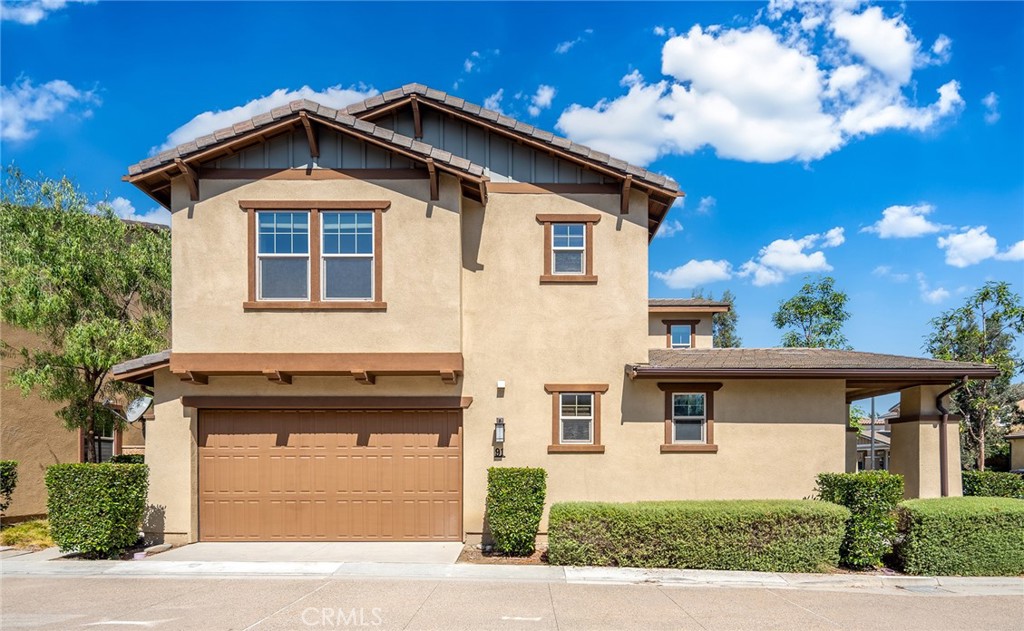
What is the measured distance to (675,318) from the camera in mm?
27828

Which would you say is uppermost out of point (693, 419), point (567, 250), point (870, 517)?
point (567, 250)

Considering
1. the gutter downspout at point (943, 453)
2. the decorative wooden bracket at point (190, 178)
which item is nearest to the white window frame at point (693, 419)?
the gutter downspout at point (943, 453)

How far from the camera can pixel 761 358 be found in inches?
542

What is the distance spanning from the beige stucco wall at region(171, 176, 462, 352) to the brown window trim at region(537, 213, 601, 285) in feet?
6.21

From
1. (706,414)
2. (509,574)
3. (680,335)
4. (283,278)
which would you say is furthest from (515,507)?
(680,335)

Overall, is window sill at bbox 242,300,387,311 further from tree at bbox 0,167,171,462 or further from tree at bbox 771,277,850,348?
tree at bbox 771,277,850,348

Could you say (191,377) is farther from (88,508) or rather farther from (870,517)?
(870,517)

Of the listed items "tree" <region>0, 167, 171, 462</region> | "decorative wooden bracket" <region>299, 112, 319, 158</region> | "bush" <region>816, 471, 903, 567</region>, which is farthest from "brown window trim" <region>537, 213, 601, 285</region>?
"tree" <region>0, 167, 171, 462</region>

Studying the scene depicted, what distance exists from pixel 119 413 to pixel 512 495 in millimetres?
11366

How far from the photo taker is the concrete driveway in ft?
37.7

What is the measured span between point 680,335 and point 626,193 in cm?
1583

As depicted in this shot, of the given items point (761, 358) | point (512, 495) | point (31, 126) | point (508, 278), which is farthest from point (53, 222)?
point (761, 358)

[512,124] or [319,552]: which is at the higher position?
[512,124]

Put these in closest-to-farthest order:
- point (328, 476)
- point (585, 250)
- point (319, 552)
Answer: point (319, 552) < point (328, 476) < point (585, 250)
